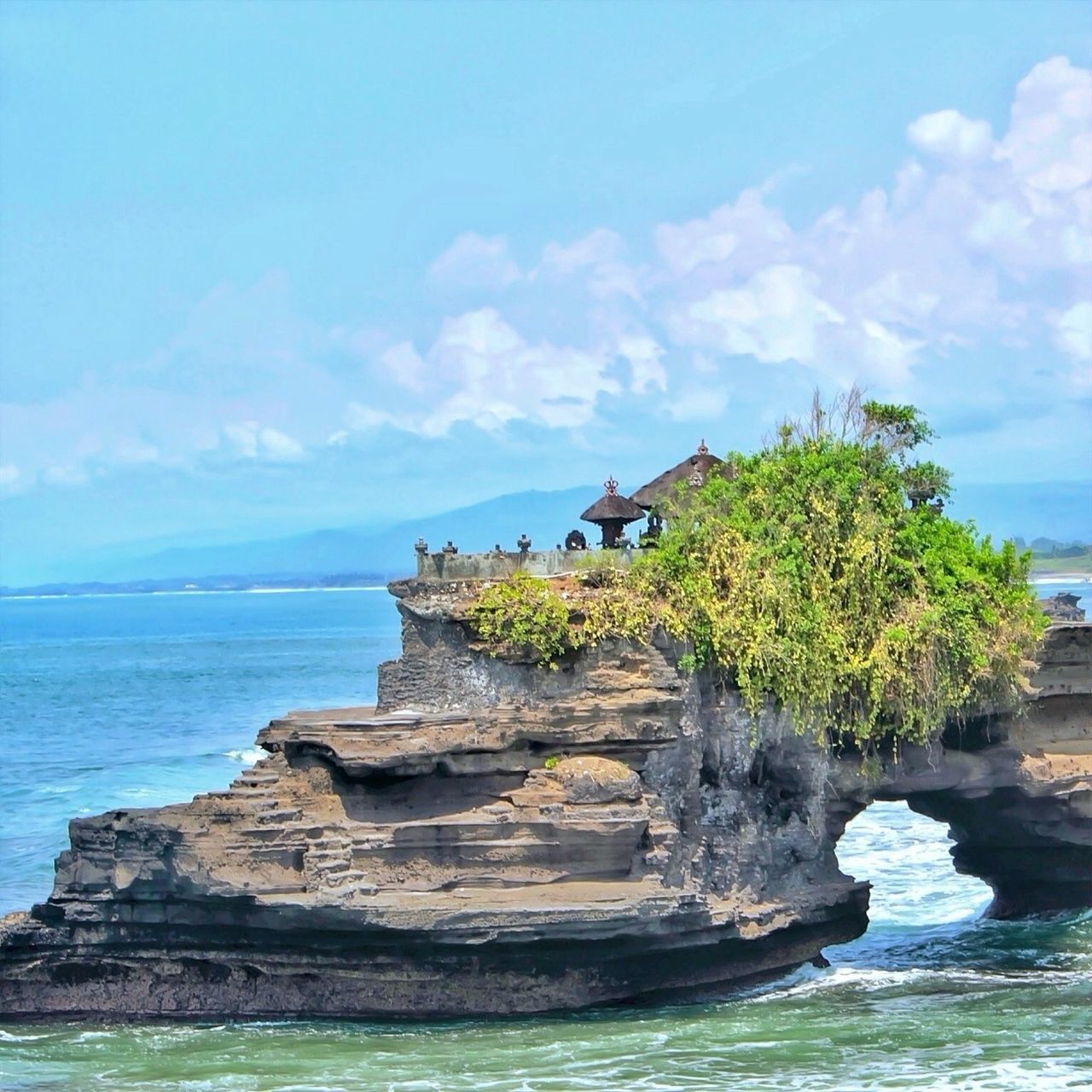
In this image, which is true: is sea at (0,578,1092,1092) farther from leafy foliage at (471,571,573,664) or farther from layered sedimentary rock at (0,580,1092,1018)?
leafy foliage at (471,571,573,664)

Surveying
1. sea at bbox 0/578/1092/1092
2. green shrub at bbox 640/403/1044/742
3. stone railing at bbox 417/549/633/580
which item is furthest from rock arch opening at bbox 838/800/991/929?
stone railing at bbox 417/549/633/580

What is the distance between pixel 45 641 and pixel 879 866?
93.1 meters

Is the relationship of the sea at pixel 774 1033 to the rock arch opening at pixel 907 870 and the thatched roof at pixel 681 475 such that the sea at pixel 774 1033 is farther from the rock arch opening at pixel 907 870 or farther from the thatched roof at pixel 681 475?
the thatched roof at pixel 681 475

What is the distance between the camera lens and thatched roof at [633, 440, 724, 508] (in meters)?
26.0

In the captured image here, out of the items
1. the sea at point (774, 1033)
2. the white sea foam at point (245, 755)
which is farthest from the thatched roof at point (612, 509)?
the white sea foam at point (245, 755)

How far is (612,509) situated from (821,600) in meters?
3.44

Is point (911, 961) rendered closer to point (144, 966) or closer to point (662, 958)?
point (662, 958)

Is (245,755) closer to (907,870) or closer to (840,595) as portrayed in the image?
(907,870)

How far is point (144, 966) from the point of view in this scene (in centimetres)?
2258

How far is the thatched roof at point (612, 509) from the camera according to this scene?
2588 centimetres

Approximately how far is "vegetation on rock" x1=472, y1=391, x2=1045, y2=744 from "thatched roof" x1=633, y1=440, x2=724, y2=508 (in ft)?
1.44

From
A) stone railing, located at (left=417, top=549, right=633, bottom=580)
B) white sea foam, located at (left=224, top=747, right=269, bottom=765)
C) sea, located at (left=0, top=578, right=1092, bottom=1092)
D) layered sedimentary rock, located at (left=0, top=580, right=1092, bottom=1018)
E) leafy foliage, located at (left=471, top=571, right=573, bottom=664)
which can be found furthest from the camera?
white sea foam, located at (left=224, top=747, right=269, bottom=765)

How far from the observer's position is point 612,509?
2589 cm

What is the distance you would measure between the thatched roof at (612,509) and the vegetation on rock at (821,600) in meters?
0.79
